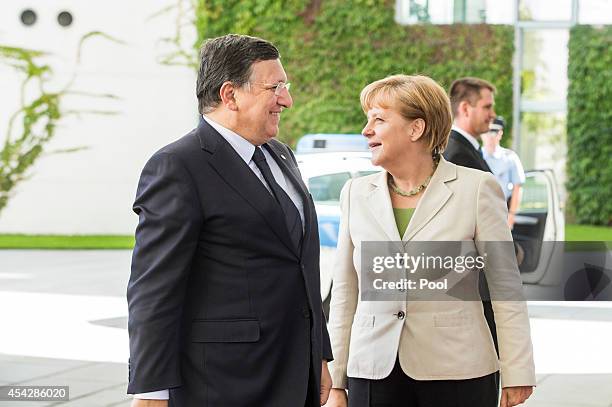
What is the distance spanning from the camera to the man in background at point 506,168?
405 inches

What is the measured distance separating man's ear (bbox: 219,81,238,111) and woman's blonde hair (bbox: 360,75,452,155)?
1.71 feet

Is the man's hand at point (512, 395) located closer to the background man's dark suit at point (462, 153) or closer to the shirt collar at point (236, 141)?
the shirt collar at point (236, 141)

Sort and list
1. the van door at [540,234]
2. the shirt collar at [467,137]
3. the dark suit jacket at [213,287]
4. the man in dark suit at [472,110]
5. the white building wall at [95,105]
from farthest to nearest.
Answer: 1. the white building wall at [95,105]
2. the van door at [540,234]
3. the man in dark suit at [472,110]
4. the shirt collar at [467,137]
5. the dark suit jacket at [213,287]

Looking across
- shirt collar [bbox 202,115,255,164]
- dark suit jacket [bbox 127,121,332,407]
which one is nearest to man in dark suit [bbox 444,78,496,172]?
shirt collar [bbox 202,115,255,164]

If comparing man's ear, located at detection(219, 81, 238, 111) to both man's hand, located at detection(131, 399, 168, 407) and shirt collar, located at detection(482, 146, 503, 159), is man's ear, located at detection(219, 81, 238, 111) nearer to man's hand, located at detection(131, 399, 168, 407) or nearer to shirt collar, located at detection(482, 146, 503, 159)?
man's hand, located at detection(131, 399, 168, 407)

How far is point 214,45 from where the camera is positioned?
9.80ft

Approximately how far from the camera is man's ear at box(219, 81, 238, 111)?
9.78ft

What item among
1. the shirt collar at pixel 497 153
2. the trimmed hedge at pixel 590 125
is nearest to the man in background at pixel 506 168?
the shirt collar at pixel 497 153

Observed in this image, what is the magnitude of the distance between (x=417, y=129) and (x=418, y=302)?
0.52 meters

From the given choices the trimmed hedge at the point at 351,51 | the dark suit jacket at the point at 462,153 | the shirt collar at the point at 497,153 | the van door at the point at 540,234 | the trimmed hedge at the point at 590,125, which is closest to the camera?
the dark suit jacket at the point at 462,153

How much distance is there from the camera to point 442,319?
3211 mm

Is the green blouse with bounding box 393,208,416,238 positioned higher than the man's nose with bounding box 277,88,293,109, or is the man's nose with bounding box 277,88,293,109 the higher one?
the man's nose with bounding box 277,88,293,109

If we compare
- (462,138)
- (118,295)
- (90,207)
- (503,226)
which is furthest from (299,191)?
(90,207)

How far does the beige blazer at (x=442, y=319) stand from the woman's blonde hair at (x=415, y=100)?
5.3 inches
